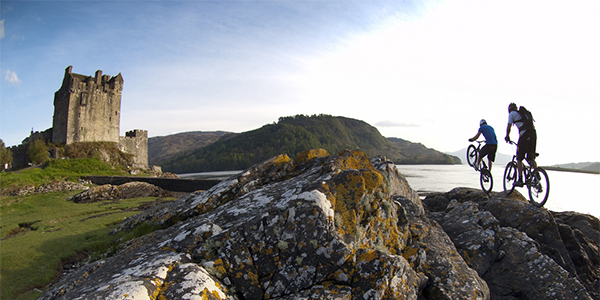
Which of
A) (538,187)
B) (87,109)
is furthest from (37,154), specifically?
(538,187)

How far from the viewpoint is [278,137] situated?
160m

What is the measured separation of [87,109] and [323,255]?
190ft

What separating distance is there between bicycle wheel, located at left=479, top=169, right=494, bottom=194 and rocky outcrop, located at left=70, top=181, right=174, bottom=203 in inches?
706

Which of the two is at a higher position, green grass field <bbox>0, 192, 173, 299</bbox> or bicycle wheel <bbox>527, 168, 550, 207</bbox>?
bicycle wheel <bbox>527, 168, 550, 207</bbox>

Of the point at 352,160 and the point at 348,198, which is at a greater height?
the point at 352,160

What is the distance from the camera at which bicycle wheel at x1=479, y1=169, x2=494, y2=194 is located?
10.9m

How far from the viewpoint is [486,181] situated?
439 inches

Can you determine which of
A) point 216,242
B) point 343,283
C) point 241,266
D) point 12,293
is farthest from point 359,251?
point 12,293

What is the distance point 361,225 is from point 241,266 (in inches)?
82.9

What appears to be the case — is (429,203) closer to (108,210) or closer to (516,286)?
(516,286)

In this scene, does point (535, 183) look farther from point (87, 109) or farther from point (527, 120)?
point (87, 109)

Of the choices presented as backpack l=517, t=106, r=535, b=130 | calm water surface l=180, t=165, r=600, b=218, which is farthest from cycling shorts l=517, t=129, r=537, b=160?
calm water surface l=180, t=165, r=600, b=218

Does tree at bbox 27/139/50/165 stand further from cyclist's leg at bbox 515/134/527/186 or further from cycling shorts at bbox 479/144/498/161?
cyclist's leg at bbox 515/134/527/186

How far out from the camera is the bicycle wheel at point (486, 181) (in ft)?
35.9
